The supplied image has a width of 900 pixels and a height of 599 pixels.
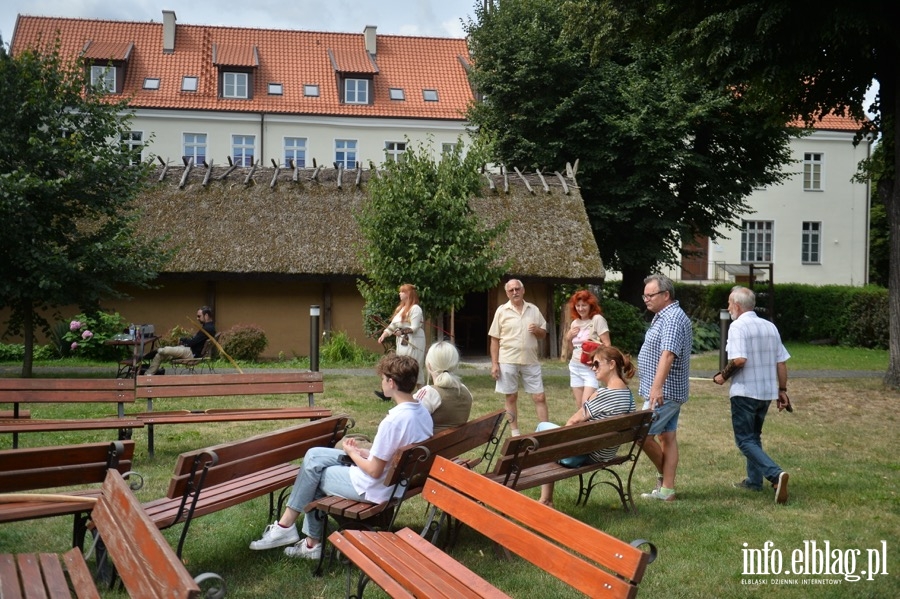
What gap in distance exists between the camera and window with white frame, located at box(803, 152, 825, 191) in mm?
39812

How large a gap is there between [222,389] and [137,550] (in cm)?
581

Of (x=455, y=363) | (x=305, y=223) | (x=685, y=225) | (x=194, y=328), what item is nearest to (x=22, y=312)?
(x=194, y=328)

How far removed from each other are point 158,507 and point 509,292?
200 inches

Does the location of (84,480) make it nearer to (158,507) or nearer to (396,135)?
(158,507)

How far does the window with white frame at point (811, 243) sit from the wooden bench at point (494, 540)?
39109 millimetres

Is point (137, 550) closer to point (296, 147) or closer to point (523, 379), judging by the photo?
point (523, 379)

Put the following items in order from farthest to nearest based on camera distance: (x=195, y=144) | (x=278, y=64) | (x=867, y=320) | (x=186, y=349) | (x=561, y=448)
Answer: (x=278, y=64)
(x=195, y=144)
(x=867, y=320)
(x=186, y=349)
(x=561, y=448)

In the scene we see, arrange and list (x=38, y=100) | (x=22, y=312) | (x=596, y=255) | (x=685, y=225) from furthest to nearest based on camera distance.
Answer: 1. (x=685, y=225)
2. (x=596, y=255)
3. (x=22, y=312)
4. (x=38, y=100)

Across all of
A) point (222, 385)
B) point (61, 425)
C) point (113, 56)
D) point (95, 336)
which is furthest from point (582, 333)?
point (113, 56)

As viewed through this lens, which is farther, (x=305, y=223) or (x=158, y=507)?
(x=305, y=223)

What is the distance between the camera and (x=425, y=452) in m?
5.12

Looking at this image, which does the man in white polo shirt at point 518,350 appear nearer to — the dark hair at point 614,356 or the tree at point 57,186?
the dark hair at point 614,356

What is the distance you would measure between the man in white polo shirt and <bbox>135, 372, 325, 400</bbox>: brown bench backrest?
2.01 metres

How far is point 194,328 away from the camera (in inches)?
834
